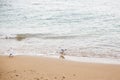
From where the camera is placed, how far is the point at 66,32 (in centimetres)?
1224

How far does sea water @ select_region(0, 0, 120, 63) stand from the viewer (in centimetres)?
936

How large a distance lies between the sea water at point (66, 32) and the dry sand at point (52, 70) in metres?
1.09

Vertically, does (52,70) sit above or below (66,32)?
below

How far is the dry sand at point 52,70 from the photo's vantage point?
6492mm

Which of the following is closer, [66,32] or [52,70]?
[52,70]

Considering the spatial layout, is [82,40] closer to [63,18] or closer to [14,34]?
[14,34]

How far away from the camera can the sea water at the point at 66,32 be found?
9.36 meters

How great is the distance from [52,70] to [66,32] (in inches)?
209

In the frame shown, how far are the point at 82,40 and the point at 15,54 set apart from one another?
2.87 m

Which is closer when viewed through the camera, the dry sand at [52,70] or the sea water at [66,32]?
the dry sand at [52,70]

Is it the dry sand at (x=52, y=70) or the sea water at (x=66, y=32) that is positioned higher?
the sea water at (x=66, y=32)

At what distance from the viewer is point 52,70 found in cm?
709

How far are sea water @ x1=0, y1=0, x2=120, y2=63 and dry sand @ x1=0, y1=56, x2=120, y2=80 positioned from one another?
1095 mm

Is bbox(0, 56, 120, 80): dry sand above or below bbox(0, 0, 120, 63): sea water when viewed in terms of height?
below
